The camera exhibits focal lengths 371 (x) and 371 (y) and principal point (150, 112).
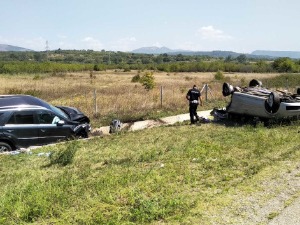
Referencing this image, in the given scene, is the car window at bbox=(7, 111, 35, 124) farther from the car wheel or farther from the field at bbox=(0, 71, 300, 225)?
the field at bbox=(0, 71, 300, 225)

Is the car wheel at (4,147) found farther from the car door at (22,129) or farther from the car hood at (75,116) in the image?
the car hood at (75,116)

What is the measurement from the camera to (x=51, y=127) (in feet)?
37.9

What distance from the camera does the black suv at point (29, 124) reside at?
1063cm

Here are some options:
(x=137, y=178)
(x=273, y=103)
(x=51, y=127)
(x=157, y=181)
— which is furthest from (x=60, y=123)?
(x=273, y=103)

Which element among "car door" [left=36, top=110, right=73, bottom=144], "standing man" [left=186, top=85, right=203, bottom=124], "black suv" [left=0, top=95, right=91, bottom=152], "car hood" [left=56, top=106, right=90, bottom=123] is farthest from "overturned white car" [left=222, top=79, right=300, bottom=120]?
"car door" [left=36, top=110, right=73, bottom=144]

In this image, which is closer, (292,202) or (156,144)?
(292,202)

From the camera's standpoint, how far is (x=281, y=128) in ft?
39.1

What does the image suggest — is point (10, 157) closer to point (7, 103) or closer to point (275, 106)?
point (7, 103)

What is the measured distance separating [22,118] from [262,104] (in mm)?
7836

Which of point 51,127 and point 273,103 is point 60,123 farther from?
point 273,103

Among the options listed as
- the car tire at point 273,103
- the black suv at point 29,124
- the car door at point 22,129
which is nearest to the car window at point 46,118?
the black suv at point 29,124

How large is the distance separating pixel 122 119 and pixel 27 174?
361 inches

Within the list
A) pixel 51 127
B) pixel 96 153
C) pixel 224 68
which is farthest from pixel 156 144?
pixel 224 68

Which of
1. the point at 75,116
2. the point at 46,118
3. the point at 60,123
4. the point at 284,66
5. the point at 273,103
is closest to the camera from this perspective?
the point at 46,118
